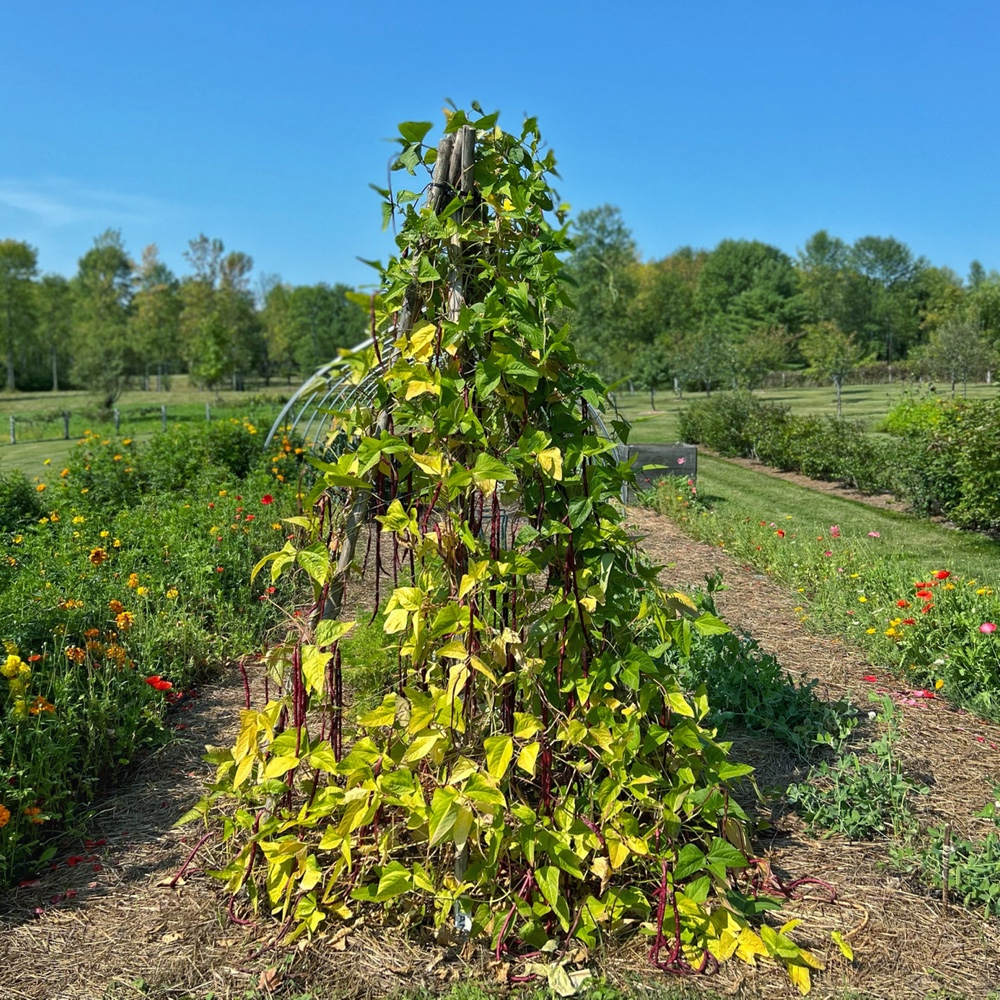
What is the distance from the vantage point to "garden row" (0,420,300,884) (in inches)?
108

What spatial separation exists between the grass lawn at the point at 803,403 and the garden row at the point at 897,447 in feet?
8.61

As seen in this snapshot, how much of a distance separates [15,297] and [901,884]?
45515mm

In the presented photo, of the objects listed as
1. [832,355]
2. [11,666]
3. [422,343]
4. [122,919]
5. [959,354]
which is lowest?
[122,919]

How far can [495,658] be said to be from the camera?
208 cm

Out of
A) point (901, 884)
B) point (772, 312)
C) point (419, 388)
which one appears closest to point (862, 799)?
point (901, 884)

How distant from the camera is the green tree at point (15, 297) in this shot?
38812 mm

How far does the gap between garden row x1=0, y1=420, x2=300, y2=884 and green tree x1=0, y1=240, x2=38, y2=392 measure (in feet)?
125

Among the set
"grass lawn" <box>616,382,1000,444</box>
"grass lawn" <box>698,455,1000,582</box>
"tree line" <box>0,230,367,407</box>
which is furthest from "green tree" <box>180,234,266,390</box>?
"grass lawn" <box>698,455,1000,582</box>

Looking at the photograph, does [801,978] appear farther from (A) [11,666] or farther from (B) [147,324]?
(B) [147,324]

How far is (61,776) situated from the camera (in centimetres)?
291

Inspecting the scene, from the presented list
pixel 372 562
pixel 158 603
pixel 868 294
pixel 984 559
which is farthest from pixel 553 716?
Answer: pixel 868 294

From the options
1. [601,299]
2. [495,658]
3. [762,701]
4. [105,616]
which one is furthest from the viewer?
[601,299]

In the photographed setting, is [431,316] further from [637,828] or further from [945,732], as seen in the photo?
[945,732]

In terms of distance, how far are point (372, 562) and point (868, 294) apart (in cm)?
5662
